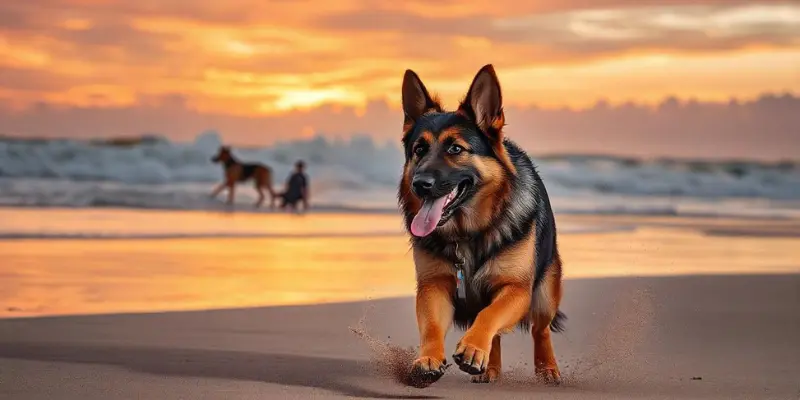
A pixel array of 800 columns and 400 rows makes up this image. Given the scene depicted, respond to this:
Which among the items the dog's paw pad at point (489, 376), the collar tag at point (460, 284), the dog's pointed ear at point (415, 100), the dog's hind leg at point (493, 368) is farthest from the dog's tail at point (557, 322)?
the dog's pointed ear at point (415, 100)

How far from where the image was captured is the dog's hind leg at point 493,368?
5.95m

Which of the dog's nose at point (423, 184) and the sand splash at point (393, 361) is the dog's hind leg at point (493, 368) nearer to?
the sand splash at point (393, 361)

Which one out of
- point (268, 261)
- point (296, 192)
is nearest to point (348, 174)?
point (296, 192)

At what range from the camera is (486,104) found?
224 inches

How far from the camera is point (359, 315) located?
854cm

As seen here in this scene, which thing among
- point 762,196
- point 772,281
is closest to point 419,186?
point 772,281

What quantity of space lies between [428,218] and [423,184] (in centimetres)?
19

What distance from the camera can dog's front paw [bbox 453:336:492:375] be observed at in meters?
5.11

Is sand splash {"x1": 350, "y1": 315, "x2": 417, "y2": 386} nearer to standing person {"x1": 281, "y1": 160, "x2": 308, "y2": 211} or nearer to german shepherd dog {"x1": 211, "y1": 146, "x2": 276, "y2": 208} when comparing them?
standing person {"x1": 281, "y1": 160, "x2": 308, "y2": 211}

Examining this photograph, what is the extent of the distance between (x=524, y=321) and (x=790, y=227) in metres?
15.5

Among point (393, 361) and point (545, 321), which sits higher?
point (545, 321)

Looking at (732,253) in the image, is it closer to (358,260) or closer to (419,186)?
(358,260)

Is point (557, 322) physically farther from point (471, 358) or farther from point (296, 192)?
point (296, 192)

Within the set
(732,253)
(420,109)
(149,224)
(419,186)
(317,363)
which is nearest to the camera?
(419,186)
